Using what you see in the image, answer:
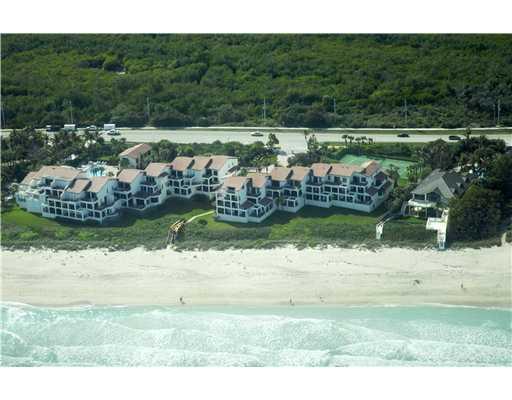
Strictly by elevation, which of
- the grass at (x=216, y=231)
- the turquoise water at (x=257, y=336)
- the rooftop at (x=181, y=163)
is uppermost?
the rooftop at (x=181, y=163)

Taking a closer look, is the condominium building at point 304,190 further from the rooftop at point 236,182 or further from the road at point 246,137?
the road at point 246,137

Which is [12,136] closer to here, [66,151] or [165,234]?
[66,151]

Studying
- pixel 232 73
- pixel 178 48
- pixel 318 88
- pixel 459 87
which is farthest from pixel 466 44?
pixel 178 48

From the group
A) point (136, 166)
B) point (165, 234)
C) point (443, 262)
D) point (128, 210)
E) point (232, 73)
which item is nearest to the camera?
point (443, 262)

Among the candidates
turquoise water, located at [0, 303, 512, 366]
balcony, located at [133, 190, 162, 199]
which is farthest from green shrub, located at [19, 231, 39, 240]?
turquoise water, located at [0, 303, 512, 366]

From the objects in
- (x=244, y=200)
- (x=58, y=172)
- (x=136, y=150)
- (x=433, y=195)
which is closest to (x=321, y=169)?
(x=244, y=200)

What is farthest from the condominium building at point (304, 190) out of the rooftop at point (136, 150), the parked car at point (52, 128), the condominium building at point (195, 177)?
the parked car at point (52, 128)
